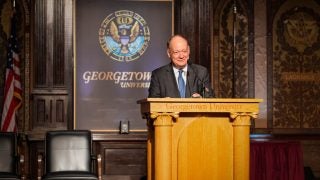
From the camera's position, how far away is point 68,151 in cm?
709

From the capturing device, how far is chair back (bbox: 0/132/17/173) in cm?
691

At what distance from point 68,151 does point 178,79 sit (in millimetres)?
2405

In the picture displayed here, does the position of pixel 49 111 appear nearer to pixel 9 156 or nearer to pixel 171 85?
pixel 9 156

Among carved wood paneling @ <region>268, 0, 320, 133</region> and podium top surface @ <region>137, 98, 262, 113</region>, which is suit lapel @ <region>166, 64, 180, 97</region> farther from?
carved wood paneling @ <region>268, 0, 320, 133</region>

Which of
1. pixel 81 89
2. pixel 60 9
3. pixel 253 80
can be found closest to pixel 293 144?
pixel 253 80

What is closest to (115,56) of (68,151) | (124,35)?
Result: (124,35)

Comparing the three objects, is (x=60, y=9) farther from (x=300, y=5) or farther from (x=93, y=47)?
(x=300, y=5)

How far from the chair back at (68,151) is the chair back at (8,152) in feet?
1.23

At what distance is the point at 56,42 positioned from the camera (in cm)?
813

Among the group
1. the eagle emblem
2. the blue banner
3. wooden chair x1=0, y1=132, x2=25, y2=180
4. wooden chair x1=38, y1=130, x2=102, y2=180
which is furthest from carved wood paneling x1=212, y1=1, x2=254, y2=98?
wooden chair x1=0, y1=132, x2=25, y2=180

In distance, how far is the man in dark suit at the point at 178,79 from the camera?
513cm

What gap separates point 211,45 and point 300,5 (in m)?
1.71

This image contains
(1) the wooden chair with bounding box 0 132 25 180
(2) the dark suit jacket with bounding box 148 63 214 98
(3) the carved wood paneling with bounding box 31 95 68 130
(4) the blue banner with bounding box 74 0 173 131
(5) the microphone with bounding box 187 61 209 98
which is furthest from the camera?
(4) the blue banner with bounding box 74 0 173 131

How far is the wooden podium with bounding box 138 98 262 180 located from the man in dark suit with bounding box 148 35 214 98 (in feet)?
1.41
